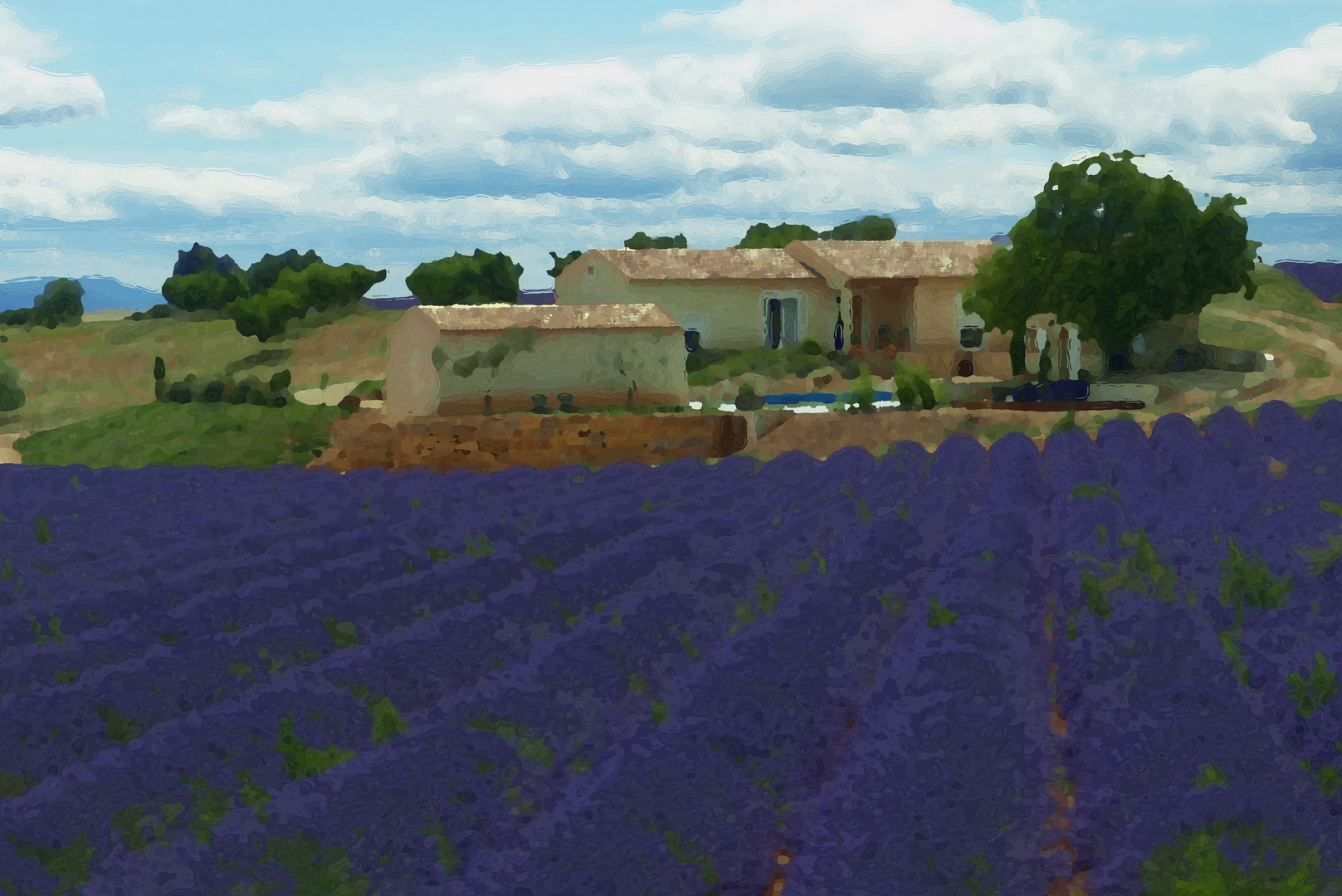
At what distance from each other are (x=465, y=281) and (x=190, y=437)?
22.6 meters

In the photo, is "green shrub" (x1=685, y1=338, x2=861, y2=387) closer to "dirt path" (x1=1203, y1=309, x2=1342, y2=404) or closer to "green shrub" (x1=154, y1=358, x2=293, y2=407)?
"dirt path" (x1=1203, y1=309, x2=1342, y2=404)

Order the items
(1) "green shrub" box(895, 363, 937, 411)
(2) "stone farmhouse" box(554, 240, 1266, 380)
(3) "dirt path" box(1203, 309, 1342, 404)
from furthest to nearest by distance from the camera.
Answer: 1. (2) "stone farmhouse" box(554, 240, 1266, 380)
2. (3) "dirt path" box(1203, 309, 1342, 404)
3. (1) "green shrub" box(895, 363, 937, 411)

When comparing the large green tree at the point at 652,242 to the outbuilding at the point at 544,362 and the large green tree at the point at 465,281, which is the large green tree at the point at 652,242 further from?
the outbuilding at the point at 544,362

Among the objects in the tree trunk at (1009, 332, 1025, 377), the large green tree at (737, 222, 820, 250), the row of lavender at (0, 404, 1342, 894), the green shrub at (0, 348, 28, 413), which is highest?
Answer: the large green tree at (737, 222, 820, 250)

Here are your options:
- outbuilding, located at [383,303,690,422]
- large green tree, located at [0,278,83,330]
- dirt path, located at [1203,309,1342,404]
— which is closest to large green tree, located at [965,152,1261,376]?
dirt path, located at [1203,309,1342,404]

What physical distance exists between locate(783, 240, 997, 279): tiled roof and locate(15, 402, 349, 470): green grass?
14.0 m

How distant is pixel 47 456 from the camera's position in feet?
96.2

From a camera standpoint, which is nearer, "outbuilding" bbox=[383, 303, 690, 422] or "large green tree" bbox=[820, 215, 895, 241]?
"outbuilding" bbox=[383, 303, 690, 422]

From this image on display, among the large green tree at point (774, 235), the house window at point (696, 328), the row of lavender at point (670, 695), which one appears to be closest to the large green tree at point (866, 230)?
the large green tree at point (774, 235)

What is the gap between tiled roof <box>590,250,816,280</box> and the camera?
34.7 metres

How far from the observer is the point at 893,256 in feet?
118

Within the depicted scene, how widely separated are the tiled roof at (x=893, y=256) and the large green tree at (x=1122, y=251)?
6.75 metres

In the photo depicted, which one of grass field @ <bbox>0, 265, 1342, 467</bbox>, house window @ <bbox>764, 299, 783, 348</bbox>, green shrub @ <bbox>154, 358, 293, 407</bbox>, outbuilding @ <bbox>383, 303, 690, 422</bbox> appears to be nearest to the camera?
outbuilding @ <bbox>383, 303, 690, 422</bbox>

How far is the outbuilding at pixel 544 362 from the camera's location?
25.1m
